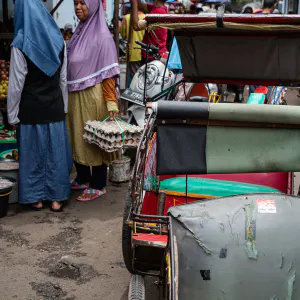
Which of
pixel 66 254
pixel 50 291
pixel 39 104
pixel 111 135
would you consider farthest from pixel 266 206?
pixel 39 104

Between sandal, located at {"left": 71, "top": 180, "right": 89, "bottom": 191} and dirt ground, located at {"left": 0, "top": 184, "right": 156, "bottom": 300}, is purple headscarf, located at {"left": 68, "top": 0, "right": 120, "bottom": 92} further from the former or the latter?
dirt ground, located at {"left": 0, "top": 184, "right": 156, "bottom": 300}

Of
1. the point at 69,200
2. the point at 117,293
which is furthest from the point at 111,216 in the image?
the point at 117,293

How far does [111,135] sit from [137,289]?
1994mm

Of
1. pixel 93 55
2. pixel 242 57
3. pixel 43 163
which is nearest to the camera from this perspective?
pixel 242 57

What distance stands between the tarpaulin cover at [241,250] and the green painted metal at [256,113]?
1.62 feet

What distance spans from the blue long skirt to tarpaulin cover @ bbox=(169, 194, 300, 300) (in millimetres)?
2599

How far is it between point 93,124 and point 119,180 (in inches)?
51.0

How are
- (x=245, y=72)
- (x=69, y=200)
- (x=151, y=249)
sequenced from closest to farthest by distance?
(x=151, y=249) → (x=245, y=72) → (x=69, y=200)

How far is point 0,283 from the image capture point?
12.2 feet

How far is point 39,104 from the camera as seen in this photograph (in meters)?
4.81

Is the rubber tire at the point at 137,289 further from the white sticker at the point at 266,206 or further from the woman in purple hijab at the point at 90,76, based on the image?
the woman in purple hijab at the point at 90,76

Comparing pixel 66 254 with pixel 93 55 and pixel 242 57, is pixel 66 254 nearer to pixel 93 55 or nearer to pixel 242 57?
pixel 93 55

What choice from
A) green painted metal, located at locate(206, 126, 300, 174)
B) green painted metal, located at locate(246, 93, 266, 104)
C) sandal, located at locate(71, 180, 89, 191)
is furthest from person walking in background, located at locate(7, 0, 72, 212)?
green painted metal, located at locate(206, 126, 300, 174)

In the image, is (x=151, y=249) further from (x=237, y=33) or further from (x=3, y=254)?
(x=237, y=33)
